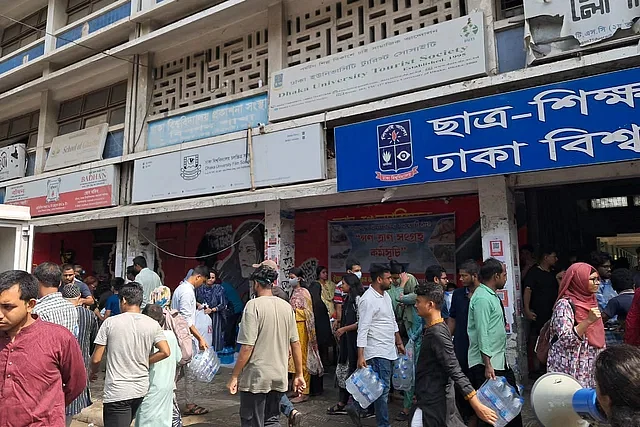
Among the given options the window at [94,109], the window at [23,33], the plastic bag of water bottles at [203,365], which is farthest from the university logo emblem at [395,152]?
the window at [23,33]

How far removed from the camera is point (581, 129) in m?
4.92

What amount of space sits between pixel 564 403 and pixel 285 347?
241cm

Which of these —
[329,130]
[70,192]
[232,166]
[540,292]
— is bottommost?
[540,292]

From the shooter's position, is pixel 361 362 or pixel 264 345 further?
pixel 361 362

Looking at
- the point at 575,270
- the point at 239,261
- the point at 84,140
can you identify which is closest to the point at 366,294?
the point at 575,270

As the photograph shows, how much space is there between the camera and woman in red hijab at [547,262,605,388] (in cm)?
356

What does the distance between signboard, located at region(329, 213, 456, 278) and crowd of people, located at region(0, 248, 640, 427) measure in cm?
170

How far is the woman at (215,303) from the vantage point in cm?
774

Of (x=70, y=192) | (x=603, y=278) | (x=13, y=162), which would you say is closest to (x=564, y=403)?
(x=603, y=278)

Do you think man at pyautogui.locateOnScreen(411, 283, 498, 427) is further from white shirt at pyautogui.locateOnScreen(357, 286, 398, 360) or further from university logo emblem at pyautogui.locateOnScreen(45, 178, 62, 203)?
university logo emblem at pyautogui.locateOnScreen(45, 178, 62, 203)

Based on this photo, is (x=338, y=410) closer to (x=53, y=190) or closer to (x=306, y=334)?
(x=306, y=334)

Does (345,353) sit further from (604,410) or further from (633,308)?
(604,410)

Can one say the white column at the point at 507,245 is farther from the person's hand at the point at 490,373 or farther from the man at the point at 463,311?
the person's hand at the point at 490,373

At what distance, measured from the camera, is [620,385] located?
4.84 feet
